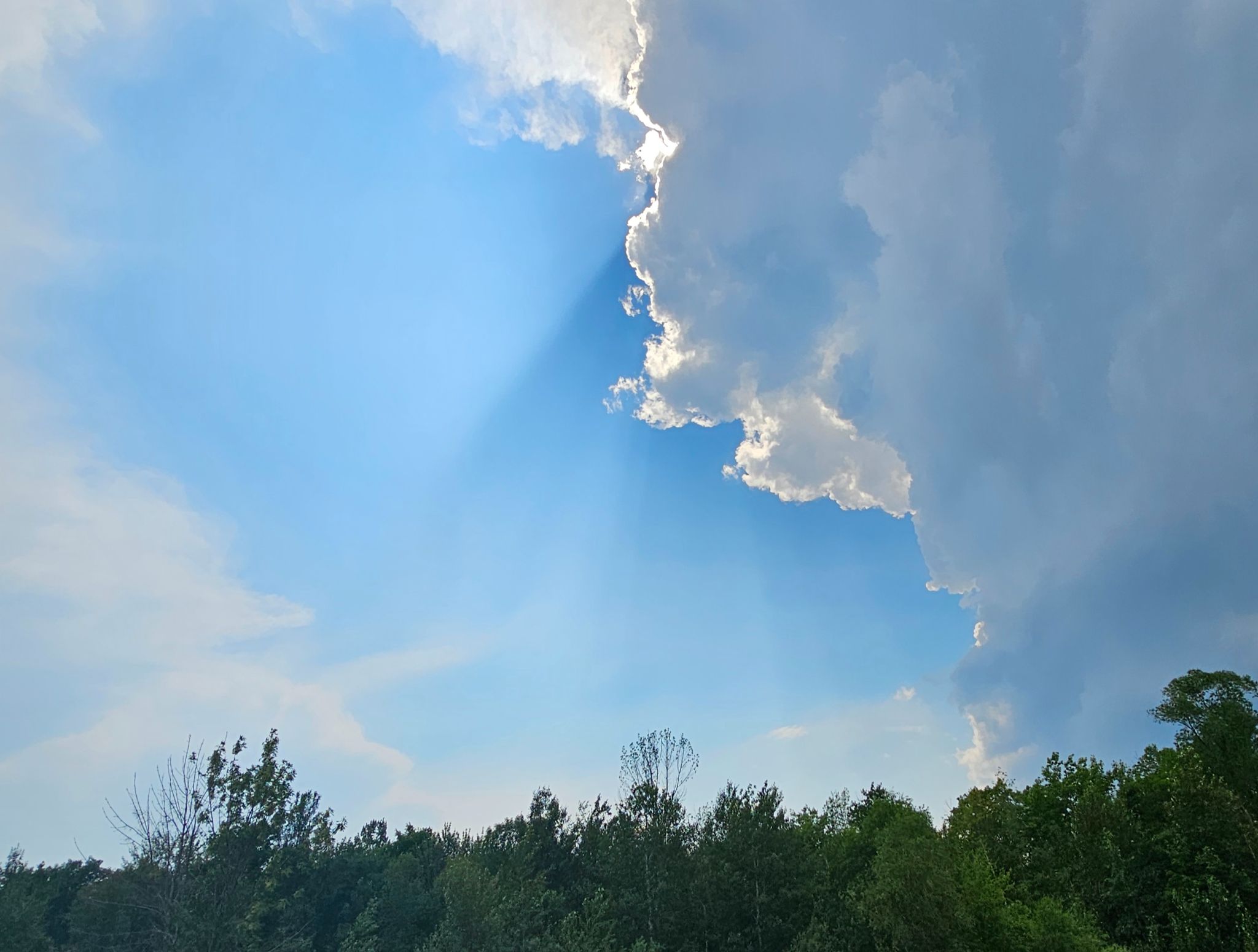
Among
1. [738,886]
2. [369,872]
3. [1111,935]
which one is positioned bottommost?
[1111,935]

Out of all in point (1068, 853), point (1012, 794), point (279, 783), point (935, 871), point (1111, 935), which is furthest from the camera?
point (1012, 794)

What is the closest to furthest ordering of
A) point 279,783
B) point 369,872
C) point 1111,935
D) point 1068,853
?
point 279,783
point 1111,935
point 1068,853
point 369,872

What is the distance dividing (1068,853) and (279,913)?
73453 millimetres

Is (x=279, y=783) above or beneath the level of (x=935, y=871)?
above

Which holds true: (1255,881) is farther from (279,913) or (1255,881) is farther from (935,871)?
(279,913)

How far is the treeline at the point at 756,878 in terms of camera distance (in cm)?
4522

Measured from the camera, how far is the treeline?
148 feet

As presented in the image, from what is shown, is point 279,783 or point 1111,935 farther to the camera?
point 1111,935

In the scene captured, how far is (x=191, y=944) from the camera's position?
46.1m

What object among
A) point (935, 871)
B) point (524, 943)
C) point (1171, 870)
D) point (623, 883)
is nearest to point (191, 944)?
point (524, 943)

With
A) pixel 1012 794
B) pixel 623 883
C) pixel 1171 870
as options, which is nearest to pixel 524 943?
pixel 623 883

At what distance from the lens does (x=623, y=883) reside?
5822 centimetres

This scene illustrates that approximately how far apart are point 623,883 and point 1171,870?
43743mm

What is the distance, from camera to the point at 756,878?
2126 inches
